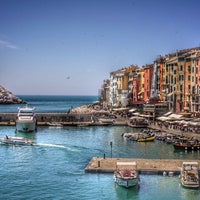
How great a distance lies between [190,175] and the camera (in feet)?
152

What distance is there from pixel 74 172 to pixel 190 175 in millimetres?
13712

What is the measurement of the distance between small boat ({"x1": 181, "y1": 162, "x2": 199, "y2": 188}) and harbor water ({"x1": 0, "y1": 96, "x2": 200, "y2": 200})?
24.4 inches

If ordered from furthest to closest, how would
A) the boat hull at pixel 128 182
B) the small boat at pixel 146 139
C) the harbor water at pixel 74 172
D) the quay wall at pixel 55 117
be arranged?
1. the quay wall at pixel 55 117
2. the small boat at pixel 146 139
3. the boat hull at pixel 128 182
4. the harbor water at pixel 74 172

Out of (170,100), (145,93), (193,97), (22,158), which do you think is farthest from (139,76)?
(22,158)

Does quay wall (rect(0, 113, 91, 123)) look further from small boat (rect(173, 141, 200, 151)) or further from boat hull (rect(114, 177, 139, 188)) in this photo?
boat hull (rect(114, 177, 139, 188))

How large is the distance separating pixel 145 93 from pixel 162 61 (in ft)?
56.3

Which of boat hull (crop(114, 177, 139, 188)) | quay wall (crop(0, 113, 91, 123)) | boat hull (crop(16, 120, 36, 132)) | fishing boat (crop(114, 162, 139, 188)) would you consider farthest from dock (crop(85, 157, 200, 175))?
quay wall (crop(0, 113, 91, 123))

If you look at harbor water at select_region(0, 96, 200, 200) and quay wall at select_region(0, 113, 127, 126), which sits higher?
quay wall at select_region(0, 113, 127, 126)

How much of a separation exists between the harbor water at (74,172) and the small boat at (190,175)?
619mm

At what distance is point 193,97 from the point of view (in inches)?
3947

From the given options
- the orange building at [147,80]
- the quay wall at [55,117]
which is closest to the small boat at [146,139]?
the quay wall at [55,117]

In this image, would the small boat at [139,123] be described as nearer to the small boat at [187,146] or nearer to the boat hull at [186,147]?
the small boat at [187,146]

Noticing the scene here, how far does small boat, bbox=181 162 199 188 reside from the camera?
4481 cm

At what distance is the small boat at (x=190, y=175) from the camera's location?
44812mm
